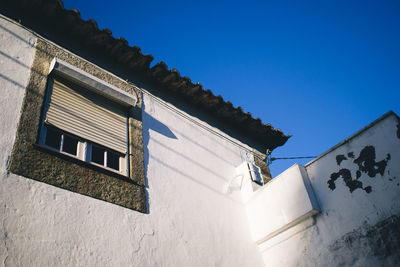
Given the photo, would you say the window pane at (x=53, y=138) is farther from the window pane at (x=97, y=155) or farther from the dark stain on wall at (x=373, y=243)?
the dark stain on wall at (x=373, y=243)

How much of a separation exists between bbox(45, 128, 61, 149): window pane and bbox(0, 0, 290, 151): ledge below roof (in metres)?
1.75

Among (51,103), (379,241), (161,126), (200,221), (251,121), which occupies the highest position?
(251,121)

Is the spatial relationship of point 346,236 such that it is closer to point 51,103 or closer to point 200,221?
→ point 200,221

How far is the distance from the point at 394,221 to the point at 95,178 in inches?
141

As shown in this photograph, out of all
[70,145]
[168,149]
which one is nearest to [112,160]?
[70,145]

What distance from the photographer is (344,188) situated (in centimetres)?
493

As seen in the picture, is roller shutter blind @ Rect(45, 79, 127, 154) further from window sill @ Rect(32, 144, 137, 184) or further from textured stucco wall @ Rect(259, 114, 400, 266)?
textured stucco wall @ Rect(259, 114, 400, 266)

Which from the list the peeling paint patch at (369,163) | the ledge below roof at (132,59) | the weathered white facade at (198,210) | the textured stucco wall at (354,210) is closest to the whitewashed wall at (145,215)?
the weathered white facade at (198,210)

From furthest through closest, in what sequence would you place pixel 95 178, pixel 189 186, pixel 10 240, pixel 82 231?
pixel 189 186 < pixel 95 178 < pixel 82 231 < pixel 10 240

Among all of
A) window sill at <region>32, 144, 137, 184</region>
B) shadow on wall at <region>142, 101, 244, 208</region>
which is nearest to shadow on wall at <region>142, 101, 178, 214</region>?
shadow on wall at <region>142, 101, 244, 208</region>

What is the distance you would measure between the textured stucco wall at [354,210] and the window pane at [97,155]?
9.40ft

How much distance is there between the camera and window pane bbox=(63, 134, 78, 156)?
169 inches

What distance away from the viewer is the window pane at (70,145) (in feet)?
14.0

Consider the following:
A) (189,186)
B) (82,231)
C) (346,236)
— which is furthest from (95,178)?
(346,236)
